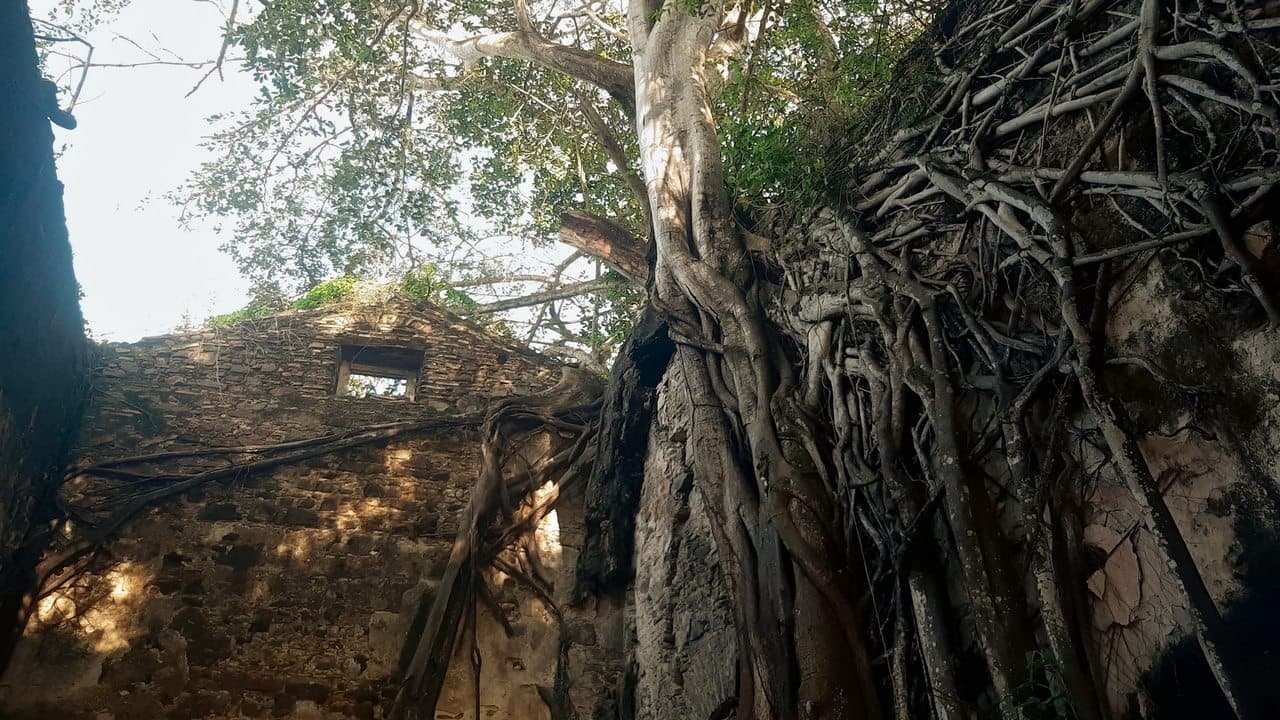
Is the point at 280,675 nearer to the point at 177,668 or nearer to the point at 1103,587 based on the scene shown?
the point at 177,668

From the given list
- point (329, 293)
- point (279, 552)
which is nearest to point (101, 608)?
point (279, 552)

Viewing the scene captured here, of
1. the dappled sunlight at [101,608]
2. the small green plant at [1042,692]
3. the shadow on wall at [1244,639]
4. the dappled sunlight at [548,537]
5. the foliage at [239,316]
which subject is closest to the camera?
the shadow on wall at [1244,639]

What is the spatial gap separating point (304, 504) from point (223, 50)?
422cm

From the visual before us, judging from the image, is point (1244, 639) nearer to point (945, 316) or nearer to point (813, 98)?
point (945, 316)

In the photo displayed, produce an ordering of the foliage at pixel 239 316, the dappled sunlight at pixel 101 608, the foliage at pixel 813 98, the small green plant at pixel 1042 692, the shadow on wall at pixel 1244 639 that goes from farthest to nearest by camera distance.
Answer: the foliage at pixel 239 316 → the dappled sunlight at pixel 101 608 → the foliage at pixel 813 98 → the small green plant at pixel 1042 692 → the shadow on wall at pixel 1244 639

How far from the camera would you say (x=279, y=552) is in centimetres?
494

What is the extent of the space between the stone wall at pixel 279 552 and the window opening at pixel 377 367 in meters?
0.08

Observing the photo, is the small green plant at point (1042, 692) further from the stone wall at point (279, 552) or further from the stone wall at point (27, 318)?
the stone wall at point (27, 318)

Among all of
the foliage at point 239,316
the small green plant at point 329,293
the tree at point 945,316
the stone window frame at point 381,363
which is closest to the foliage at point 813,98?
the tree at point 945,316

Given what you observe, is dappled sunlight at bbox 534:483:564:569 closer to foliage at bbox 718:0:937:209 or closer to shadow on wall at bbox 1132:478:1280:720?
foliage at bbox 718:0:937:209

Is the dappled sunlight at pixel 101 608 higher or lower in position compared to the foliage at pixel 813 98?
lower

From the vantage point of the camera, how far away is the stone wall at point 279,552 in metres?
4.39

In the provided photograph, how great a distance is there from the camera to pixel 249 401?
5.53 m

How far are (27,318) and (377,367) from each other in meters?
2.17
